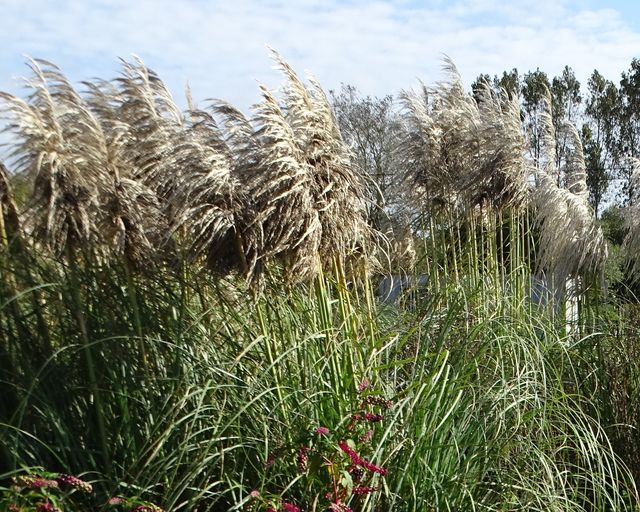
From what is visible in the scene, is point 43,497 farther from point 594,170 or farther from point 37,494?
point 594,170

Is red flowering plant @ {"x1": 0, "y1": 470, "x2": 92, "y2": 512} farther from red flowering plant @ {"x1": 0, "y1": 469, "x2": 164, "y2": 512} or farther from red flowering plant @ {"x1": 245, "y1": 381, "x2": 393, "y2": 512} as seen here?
red flowering plant @ {"x1": 245, "y1": 381, "x2": 393, "y2": 512}

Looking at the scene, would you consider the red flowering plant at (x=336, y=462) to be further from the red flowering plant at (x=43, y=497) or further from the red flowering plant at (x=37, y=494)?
the red flowering plant at (x=37, y=494)

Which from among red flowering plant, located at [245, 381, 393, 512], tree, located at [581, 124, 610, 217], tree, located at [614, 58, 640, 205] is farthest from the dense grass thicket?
tree, located at [614, 58, 640, 205]

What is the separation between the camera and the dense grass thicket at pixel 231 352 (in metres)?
4.03

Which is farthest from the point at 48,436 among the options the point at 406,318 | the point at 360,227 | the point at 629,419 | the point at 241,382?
the point at 629,419

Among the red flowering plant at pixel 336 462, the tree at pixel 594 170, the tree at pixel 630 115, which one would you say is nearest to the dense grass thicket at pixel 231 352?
the red flowering plant at pixel 336 462

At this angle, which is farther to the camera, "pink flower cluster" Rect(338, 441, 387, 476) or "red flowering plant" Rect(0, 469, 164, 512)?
"pink flower cluster" Rect(338, 441, 387, 476)

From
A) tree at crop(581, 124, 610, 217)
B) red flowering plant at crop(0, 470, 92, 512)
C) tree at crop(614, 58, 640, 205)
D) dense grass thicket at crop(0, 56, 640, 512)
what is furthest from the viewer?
tree at crop(614, 58, 640, 205)

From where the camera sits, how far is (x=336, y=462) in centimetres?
399

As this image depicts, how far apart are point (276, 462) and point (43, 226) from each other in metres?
1.56

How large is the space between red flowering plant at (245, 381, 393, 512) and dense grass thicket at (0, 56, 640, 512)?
1 cm

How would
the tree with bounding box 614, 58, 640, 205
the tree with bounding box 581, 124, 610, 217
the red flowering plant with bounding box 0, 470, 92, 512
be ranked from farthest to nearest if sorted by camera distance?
the tree with bounding box 614, 58, 640, 205
the tree with bounding box 581, 124, 610, 217
the red flowering plant with bounding box 0, 470, 92, 512

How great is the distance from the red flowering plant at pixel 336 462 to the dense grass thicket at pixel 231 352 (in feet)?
0.04

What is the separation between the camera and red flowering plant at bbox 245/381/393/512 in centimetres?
385
